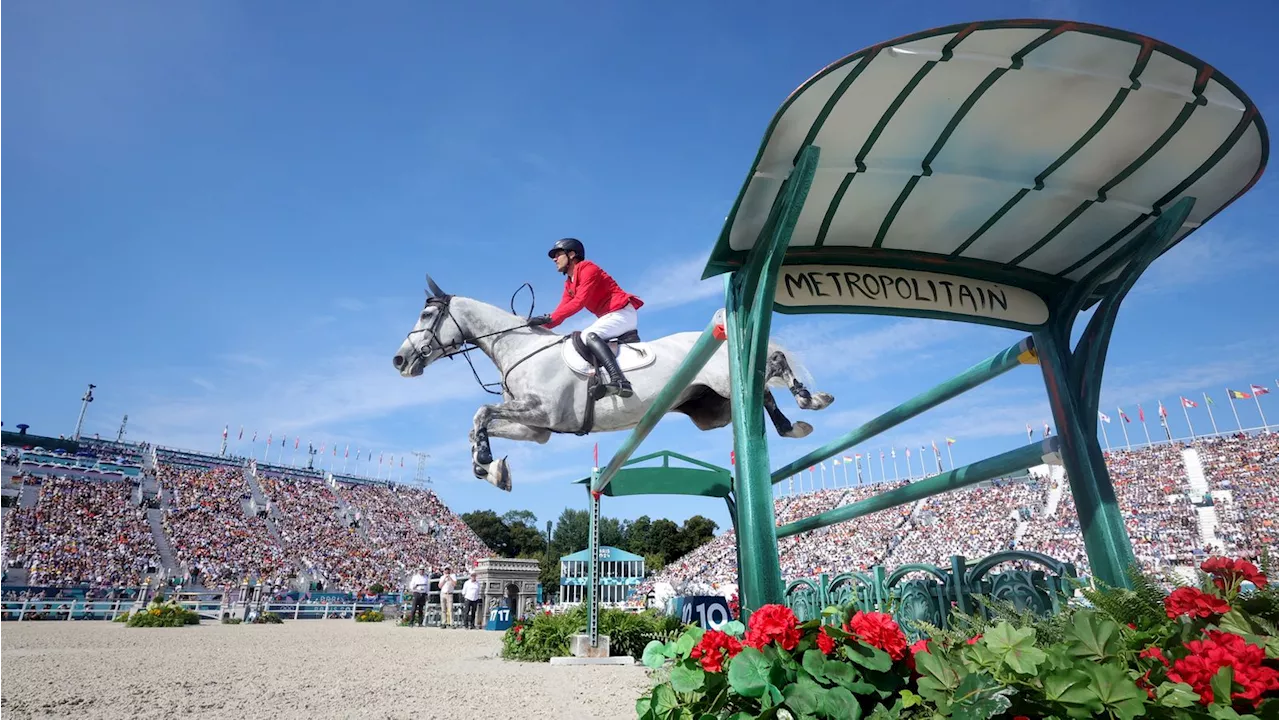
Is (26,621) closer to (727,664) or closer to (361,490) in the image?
(727,664)

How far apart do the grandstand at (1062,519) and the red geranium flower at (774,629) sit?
62.2 feet

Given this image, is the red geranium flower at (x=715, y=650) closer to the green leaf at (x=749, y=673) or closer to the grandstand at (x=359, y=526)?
the green leaf at (x=749, y=673)

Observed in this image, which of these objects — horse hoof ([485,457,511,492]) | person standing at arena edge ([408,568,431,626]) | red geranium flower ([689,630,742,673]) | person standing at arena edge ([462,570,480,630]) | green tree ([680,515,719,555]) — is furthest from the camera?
green tree ([680,515,719,555])

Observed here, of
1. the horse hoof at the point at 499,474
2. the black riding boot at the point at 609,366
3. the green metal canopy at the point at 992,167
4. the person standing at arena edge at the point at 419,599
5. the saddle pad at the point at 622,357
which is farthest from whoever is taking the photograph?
the person standing at arena edge at the point at 419,599

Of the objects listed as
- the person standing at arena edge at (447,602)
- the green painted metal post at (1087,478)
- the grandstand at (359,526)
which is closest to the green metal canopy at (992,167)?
the green painted metal post at (1087,478)

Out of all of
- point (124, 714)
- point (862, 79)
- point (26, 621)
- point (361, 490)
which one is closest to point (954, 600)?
point (862, 79)

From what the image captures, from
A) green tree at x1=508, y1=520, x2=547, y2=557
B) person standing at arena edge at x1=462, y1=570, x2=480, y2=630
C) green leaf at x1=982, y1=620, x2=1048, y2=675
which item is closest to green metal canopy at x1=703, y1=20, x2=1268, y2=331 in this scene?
green leaf at x1=982, y1=620, x2=1048, y2=675

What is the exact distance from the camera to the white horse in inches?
146

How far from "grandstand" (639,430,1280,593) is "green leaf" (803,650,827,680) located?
1901 centimetres

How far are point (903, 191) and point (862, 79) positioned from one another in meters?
0.70

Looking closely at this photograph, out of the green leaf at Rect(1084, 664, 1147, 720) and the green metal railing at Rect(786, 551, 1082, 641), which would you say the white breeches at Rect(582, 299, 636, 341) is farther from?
the green leaf at Rect(1084, 664, 1147, 720)

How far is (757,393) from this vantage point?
209 centimetres

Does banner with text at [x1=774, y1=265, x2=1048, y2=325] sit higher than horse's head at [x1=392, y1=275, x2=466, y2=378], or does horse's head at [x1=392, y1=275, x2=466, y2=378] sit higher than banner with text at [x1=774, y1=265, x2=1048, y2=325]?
horse's head at [x1=392, y1=275, x2=466, y2=378]

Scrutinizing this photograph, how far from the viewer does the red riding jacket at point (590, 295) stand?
3844 mm
